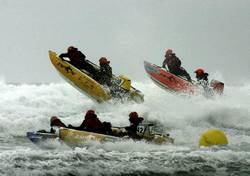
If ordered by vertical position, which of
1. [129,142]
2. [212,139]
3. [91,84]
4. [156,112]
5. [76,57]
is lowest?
[129,142]

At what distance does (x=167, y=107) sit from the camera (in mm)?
25375

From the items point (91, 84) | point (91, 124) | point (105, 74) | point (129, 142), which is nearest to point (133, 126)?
point (129, 142)

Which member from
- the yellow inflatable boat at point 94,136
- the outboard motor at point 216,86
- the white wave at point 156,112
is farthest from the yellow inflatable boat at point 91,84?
the yellow inflatable boat at point 94,136

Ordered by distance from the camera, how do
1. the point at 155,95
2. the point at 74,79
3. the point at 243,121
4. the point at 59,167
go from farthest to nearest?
the point at 155,95, the point at 243,121, the point at 74,79, the point at 59,167

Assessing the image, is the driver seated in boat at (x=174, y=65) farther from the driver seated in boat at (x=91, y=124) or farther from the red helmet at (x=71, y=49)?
→ the driver seated in boat at (x=91, y=124)

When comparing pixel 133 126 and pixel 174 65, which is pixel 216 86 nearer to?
pixel 174 65

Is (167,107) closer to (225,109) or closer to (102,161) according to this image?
(225,109)

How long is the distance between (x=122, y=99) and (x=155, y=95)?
11.9 feet

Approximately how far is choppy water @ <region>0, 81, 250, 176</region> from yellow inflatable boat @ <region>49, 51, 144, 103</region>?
0.50m

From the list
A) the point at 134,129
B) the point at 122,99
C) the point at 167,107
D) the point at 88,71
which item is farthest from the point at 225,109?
the point at 134,129

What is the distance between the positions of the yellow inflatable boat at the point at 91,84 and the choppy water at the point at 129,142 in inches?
19.7

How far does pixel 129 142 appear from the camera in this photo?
15797mm

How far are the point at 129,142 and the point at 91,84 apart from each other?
8.13m

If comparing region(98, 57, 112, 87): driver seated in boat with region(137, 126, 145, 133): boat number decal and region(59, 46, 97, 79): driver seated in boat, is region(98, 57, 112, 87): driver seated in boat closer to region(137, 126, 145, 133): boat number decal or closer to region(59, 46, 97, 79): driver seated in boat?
region(59, 46, 97, 79): driver seated in boat
